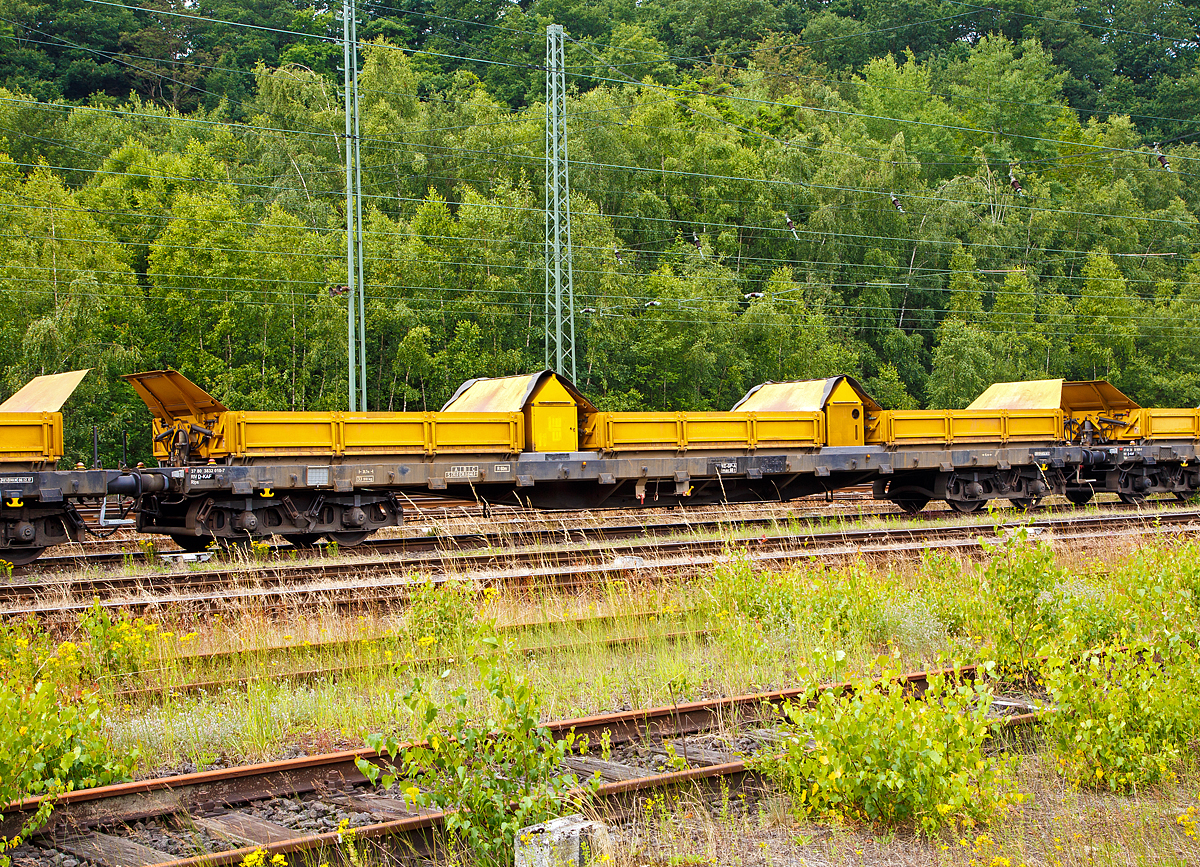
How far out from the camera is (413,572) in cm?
1149

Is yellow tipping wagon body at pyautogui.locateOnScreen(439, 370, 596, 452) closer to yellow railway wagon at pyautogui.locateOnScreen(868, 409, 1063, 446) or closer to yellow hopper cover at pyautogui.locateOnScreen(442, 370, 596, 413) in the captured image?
yellow hopper cover at pyautogui.locateOnScreen(442, 370, 596, 413)

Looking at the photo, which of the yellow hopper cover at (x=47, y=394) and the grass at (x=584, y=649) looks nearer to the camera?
the grass at (x=584, y=649)

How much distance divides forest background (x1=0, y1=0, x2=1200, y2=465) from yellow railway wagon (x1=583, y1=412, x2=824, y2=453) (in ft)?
55.5

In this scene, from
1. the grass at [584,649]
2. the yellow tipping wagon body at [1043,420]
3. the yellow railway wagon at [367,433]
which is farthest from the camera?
the yellow tipping wagon body at [1043,420]

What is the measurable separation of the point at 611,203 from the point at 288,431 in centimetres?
4013

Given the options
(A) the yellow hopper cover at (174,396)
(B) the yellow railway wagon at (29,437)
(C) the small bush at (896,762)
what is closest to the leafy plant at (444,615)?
(C) the small bush at (896,762)

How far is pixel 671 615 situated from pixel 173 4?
8460 centimetres

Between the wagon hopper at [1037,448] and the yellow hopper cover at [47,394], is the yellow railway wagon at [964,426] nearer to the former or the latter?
the wagon hopper at [1037,448]

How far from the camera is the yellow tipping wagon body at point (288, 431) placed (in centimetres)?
1493

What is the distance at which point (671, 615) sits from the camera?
1018 cm

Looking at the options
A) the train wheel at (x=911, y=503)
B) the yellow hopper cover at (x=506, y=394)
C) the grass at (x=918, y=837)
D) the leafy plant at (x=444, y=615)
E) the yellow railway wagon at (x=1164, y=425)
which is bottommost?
the train wheel at (x=911, y=503)

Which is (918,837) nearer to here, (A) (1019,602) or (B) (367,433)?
(A) (1019,602)

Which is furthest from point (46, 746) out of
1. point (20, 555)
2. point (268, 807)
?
point (20, 555)

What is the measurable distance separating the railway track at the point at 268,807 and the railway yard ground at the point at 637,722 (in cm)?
2
